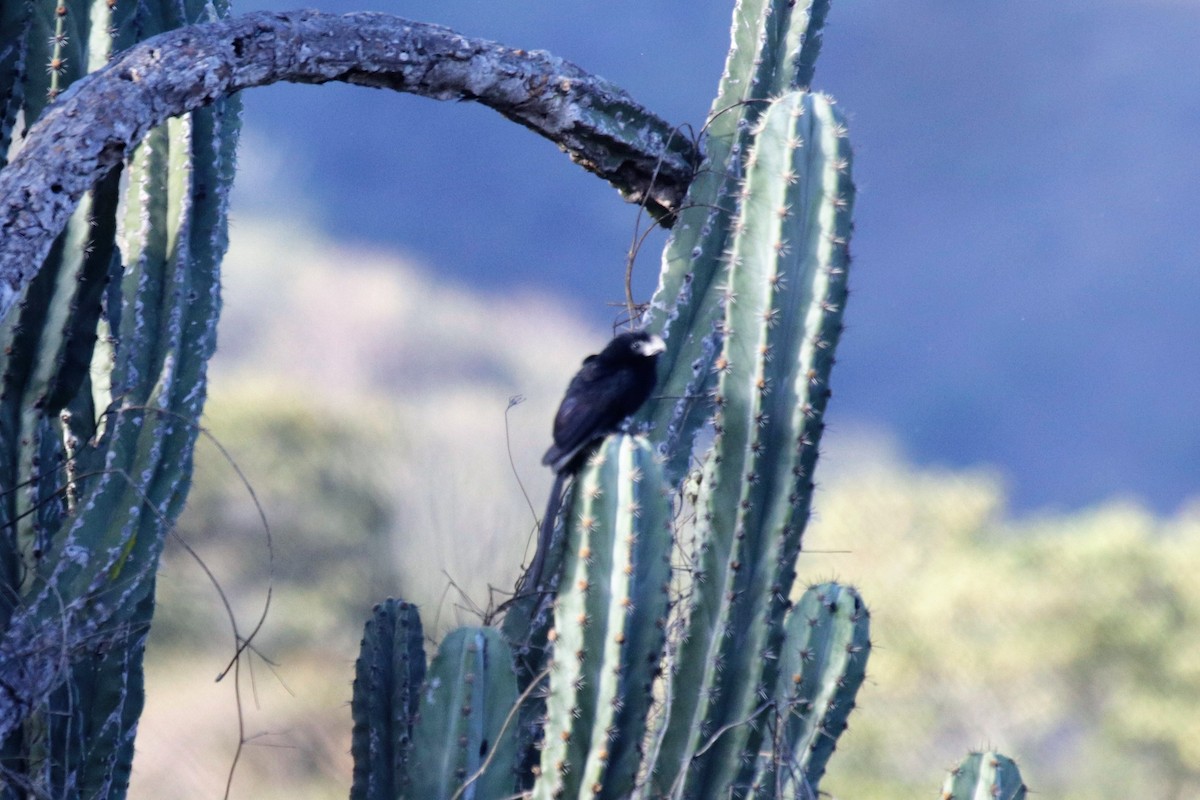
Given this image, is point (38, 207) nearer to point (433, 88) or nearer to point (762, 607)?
point (433, 88)

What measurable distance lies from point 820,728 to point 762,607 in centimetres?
33

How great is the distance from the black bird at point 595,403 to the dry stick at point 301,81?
62cm

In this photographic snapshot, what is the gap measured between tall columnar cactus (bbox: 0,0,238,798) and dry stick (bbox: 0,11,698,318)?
0.85 ft

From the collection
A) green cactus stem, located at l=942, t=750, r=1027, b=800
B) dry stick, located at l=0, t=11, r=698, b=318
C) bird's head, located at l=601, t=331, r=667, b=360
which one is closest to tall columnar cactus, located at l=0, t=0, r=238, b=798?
dry stick, located at l=0, t=11, r=698, b=318

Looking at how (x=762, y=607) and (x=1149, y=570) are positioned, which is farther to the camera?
(x=1149, y=570)

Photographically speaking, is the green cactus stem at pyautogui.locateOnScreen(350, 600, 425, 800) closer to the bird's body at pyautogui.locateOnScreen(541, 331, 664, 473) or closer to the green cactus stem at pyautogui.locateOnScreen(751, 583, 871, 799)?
the bird's body at pyautogui.locateOnScreen(541, 331, 664, 473)

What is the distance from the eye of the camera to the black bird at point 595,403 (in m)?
2.66

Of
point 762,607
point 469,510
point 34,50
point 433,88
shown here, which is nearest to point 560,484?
point 762,607

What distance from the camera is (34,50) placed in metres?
2.70

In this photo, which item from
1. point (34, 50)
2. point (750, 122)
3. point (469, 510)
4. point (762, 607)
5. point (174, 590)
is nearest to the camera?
point (762, 607)

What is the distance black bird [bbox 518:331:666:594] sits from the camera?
2662mm

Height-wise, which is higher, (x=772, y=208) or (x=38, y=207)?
(x=772, y=208)

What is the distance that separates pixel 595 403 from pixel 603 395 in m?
0.02

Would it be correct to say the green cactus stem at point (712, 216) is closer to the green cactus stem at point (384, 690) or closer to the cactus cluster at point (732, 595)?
the cactus cluster at point (732, 595)
